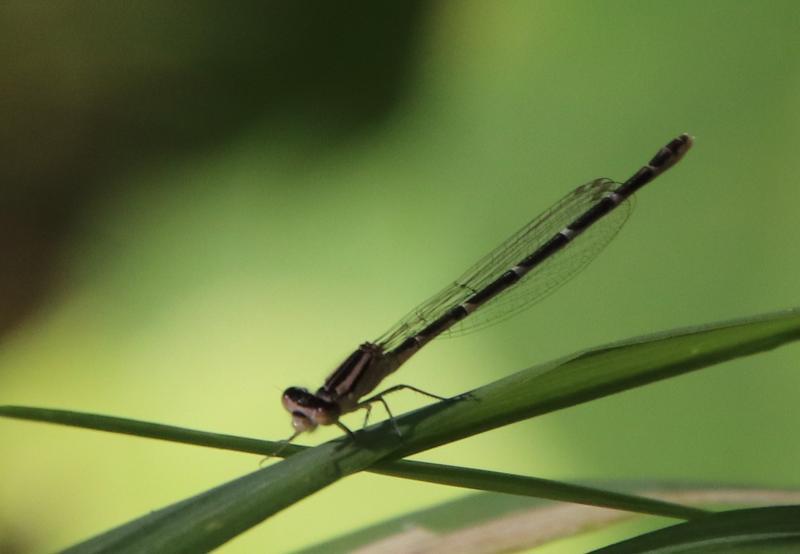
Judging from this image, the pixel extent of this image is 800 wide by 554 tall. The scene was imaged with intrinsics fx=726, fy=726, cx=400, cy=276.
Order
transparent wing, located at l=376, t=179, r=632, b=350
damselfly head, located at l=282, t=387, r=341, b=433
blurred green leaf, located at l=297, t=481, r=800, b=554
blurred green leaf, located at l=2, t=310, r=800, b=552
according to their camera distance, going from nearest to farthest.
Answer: blurred green leaf, located at l=2, t=310, r=800, b=552, blurred green leaf, located at l=297, t=481, r=800, b=554, damselfly head, located at l=282, t=387, r=341, b=433, transparent wing, located at l=376, t=179, r=632, b=350

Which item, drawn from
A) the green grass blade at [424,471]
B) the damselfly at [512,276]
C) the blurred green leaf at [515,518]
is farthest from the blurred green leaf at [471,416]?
the damselfly at [512,276]

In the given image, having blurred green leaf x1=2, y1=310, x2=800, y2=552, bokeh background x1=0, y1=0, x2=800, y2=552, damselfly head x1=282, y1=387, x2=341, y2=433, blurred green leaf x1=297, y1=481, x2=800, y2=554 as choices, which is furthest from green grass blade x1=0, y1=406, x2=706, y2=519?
bokeh background x1=0, y1=0, x2=800, y2=552

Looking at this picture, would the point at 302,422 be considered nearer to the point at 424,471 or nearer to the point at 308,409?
the point at 308,409

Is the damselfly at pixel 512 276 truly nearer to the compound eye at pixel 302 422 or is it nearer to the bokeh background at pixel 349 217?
the compound eye at pixel 302 422

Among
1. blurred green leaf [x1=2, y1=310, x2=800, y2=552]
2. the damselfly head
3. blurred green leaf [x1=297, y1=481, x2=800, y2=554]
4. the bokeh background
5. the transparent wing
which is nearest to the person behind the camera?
blurred green leaf [x1=2, y1=310, x2=800, y2=552]

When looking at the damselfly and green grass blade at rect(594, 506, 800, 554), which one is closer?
green grass blade at rect(594, 506, 800, 554)

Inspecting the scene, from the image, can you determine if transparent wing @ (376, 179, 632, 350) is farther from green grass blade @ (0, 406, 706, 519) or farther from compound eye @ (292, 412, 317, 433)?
green grass blade @ (0, 406, 706, 519)

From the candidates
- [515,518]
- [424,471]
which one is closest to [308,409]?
[515,518]
